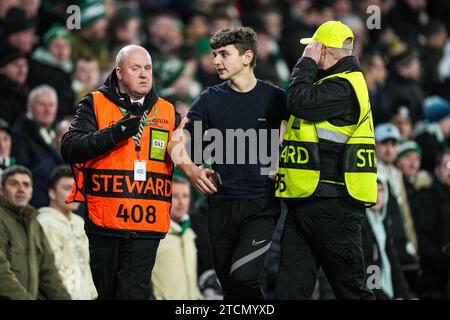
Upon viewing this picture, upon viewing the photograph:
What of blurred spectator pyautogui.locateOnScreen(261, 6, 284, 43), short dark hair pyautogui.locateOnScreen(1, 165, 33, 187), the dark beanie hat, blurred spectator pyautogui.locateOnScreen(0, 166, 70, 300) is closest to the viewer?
blurred spectator pyautogui.locateOnScreen(0, 166, 70, 300)

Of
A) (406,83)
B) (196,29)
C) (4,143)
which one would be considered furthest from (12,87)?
(406,83)

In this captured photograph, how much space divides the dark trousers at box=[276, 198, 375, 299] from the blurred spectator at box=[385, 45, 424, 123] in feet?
24.7

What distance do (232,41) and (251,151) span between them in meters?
0.73

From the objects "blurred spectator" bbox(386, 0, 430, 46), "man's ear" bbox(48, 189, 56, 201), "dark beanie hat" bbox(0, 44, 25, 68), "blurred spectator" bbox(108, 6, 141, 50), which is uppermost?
"blurred spectator" bbox(386, 0, 430, 46)

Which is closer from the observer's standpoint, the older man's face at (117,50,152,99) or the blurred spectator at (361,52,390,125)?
the older man's face at (117,50,152,99)

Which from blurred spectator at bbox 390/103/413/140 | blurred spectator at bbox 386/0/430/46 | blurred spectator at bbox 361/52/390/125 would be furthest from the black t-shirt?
blurred spectator at bbox 386/0/430/46

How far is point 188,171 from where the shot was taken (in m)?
6.70

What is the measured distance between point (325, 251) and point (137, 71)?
5.41 ft

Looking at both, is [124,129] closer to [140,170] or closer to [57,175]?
[140,170]

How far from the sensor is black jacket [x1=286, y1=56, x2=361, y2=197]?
652cm

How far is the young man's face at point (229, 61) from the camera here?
682cm

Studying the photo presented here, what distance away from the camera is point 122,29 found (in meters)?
12.4

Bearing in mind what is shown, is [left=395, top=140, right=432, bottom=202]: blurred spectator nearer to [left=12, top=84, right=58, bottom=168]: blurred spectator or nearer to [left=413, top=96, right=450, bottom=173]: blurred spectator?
[left=413, top=96, right=450, bottom=173]: blurred spectator

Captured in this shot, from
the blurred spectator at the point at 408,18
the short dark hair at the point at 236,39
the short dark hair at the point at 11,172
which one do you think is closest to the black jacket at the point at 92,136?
the short dark hair at the point at 236,39
